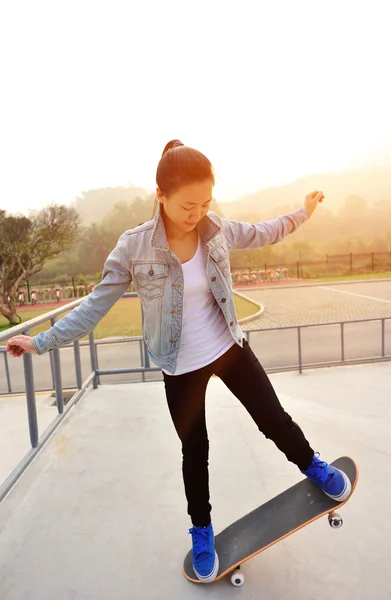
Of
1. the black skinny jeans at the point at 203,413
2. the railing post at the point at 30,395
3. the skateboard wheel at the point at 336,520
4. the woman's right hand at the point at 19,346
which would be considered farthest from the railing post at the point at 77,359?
the skateboard wheel at the point at 336,520

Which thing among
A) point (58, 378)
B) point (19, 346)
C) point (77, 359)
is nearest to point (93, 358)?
point (77, 359)

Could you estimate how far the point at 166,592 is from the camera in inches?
45.9

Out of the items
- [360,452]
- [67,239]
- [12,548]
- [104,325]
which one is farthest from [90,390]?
[67,239]

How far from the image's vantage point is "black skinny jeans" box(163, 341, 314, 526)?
3.81ft

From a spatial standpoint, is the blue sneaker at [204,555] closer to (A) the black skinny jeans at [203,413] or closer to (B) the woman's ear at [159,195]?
(A) the black skinny jeans at [203,413]

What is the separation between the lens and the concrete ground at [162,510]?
119 centimetres

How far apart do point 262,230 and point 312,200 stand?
0.24m

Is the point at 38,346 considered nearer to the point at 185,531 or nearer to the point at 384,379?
the point at 185,531

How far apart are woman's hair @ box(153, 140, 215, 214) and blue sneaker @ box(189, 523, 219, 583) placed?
939 mm

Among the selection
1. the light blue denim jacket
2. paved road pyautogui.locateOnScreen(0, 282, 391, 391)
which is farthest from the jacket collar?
paved road pyautogui.locateOnScreen(0, 282, 391, 391)

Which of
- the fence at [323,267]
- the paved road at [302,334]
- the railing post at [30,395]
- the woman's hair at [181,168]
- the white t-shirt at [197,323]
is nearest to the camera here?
the woman's hair at [181,168]

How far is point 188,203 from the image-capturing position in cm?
105

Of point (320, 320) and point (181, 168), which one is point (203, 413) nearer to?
point (181, 168)

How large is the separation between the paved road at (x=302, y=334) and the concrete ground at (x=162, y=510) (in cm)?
255
